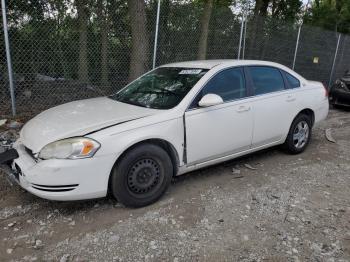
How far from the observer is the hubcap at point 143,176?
3326mm

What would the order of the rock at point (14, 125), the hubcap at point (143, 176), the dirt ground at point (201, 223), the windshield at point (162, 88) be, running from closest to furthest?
the dirt ground at point (201, 223) → the hubcap at point (143, 176) → the windshield at point (162, 88) → the rock at point (14, 125)

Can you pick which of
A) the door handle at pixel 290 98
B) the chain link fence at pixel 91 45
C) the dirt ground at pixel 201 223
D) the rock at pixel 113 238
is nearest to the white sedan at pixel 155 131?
the door handle at pixel 290 98

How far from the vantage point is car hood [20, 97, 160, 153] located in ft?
10.5

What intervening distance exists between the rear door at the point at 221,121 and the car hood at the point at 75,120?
0.52m

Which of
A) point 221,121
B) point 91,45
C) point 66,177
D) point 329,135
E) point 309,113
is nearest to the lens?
point 66,177

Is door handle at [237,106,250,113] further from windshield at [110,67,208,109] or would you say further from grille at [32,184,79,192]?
grille at [32,184,79,192]

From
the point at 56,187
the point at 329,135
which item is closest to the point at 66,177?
the point at 56,187

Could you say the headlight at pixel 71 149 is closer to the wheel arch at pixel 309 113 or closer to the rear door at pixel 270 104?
the rear door at pixel 270 104

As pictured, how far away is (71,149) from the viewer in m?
3.03

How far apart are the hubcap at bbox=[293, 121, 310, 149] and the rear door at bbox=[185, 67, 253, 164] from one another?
1184 millimetres

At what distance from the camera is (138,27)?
736cm

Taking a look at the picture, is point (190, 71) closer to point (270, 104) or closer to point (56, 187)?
point (270, 104)

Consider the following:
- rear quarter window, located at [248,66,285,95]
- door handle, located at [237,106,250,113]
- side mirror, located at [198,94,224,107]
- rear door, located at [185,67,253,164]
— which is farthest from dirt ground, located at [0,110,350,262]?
rear quarter window, located at [248,66,285,95]

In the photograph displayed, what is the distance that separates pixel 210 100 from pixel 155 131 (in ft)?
2.44
